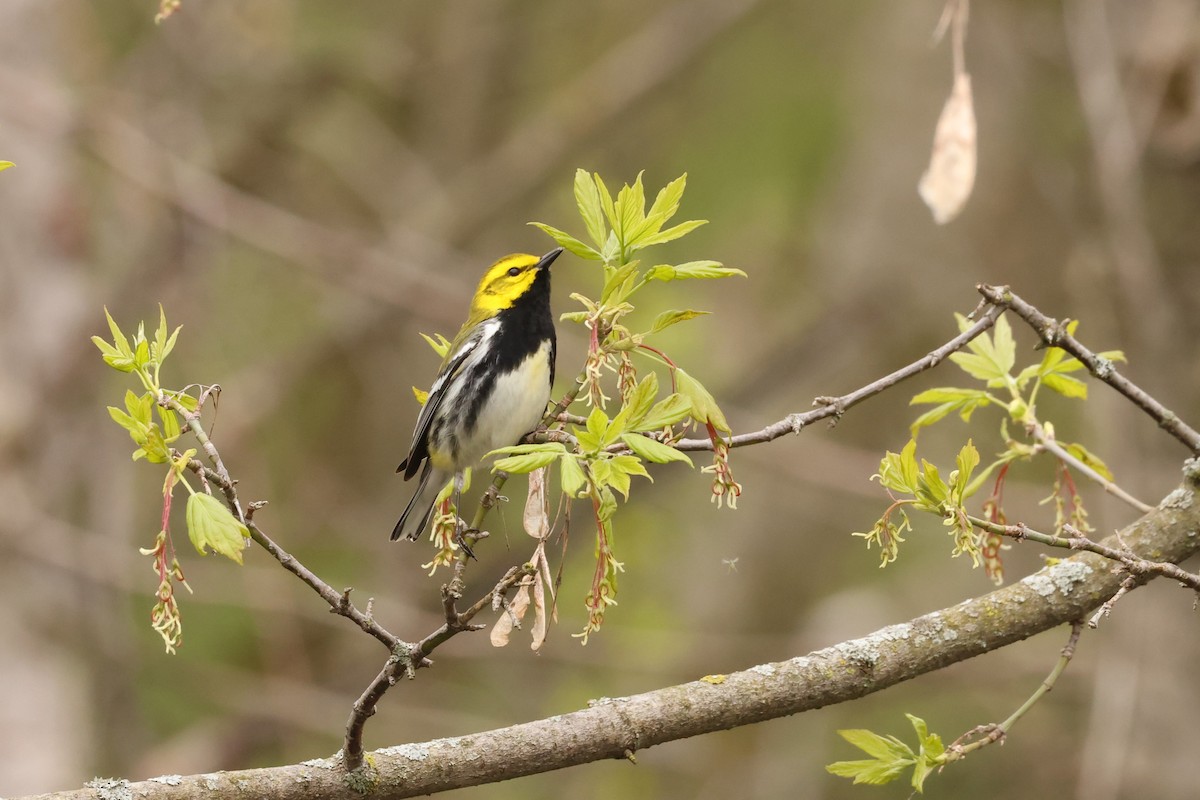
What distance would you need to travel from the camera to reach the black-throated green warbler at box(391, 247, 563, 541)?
405 centimetres

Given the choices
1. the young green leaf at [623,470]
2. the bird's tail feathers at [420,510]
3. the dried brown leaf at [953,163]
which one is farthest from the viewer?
the bird's tail feathers at [420,510]

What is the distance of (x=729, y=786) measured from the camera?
333 inches

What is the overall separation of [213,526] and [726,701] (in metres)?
1.11

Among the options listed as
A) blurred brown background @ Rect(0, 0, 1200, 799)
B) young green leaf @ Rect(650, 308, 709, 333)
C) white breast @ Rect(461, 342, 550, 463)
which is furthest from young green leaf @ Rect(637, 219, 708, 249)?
blurred brown background @ Rect(0, 0, 1200, 799)

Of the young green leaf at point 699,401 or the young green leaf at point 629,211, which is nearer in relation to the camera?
the young green leaf at point 699,401

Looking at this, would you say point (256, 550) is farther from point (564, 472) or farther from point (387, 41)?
point (564, 472)

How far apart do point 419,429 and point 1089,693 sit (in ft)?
15.4

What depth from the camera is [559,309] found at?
9219 mm

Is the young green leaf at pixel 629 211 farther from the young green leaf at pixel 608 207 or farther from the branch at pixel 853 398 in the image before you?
the branch at pixel 853 398

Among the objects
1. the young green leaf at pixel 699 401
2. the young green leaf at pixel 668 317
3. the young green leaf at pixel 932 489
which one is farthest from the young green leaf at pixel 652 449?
the young green leaf at pixel 932 489

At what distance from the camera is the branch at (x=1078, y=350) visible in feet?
7.69

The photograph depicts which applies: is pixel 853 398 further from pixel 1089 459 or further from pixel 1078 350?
pixel 1089 459

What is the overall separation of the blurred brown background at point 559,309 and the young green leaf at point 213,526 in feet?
12.9

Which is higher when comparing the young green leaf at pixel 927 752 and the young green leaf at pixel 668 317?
the young green leaf at pixel 668 317
